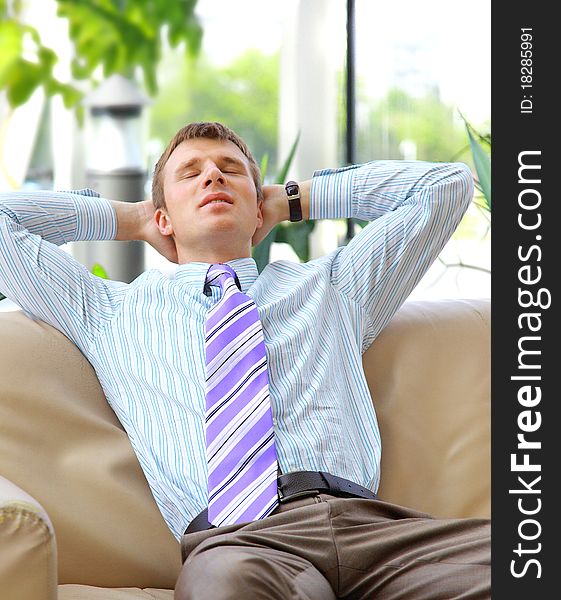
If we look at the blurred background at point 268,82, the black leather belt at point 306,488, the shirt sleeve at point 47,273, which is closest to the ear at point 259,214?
the shirt sleeve at point 47,273

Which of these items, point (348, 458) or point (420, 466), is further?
point (420, 466)

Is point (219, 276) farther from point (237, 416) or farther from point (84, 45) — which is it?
point (84, 45)

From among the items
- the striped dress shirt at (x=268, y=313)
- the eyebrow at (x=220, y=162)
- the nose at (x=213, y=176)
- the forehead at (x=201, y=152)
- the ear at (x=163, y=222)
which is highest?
the forehead at (x=201, y=152)

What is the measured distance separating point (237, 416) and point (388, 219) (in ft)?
1.88

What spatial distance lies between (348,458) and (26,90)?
6.99ft

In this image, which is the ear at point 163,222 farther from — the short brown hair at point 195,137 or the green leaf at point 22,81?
the green leaf at point 22,81

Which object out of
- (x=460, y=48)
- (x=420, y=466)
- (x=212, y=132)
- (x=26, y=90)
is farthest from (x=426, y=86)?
(x=420, y=466)

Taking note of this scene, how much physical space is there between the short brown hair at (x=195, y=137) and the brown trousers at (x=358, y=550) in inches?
29.7

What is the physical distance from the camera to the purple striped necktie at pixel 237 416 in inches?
57.9

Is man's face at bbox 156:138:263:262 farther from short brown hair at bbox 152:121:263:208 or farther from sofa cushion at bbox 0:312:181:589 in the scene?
sofa cushion at bbox 0:312:181:589

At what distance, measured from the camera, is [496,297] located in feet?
2.43

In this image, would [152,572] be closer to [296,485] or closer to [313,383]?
[296,485]

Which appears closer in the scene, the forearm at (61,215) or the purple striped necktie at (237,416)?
the purple striped necktie at (237,416)

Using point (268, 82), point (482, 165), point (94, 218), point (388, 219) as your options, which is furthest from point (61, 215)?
point (268, 82)
